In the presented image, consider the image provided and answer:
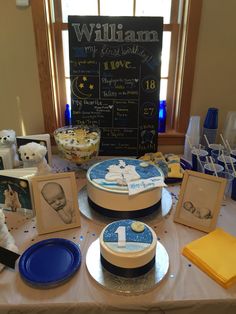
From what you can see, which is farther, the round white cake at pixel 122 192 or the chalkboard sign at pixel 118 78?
the chalkboard sign at pixel 118 78

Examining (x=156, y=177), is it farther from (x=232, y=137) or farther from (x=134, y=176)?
(x=232, y=137)

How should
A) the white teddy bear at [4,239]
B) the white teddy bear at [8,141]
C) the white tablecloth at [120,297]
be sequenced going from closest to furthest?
the white tablecloth at [120,297] < the white teddy bear at [4,239] < the white teddy bear at [8,141]

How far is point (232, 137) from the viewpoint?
148 centimetres

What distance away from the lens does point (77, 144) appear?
1.28m

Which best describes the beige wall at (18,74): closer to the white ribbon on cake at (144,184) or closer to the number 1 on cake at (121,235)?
the white ribbon on cake at (144,184)

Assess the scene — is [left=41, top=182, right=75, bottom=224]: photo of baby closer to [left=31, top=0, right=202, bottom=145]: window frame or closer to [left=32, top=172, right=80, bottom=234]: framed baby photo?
[left=32, top=172, right=80, bottom=234]: framed baby photo

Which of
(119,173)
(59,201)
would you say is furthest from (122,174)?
(59,201)

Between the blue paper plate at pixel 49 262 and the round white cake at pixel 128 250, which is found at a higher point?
the round white cake at pixel 128 250

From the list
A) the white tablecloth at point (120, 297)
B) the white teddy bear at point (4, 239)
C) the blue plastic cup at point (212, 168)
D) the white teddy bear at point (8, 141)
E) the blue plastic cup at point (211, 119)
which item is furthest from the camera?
the blue plastic cup at point (211, 119)

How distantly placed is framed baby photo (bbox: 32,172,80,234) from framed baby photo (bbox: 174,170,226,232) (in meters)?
0.38

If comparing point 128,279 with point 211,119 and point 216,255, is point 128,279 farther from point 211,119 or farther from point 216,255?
point 211,119

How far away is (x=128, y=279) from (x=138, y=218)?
27 centimetres

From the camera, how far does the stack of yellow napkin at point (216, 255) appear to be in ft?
2.72

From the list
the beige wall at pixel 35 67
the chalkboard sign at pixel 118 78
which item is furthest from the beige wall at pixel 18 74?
the chalkboard sign at pixel 118 78
